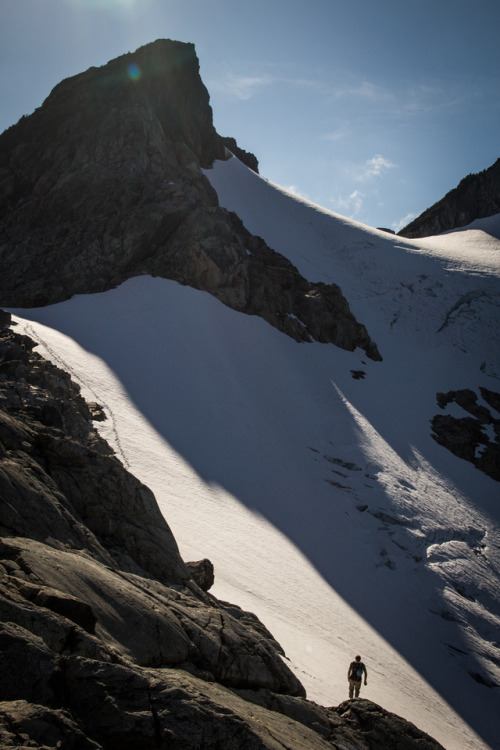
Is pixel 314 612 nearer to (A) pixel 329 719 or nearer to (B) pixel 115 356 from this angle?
(A) pixel 329 719

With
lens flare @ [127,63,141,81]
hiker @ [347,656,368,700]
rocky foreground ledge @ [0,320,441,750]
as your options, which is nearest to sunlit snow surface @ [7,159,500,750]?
hiker @ [347,656,368,700]

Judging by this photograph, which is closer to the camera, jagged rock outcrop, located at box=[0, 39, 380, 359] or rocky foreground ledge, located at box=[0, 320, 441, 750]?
rocky foreground ledge, located at box=[0, 320, 441, 750]

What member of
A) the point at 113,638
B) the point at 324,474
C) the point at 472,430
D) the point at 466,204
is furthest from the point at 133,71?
the point at 466,204

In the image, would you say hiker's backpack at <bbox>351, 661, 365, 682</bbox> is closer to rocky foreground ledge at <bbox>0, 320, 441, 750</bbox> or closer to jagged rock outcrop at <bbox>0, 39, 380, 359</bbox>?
rocky foreground ledge at <bbox>0, 320, 441, 750</bbox>

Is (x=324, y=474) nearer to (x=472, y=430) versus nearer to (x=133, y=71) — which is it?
(x=472, y=430)

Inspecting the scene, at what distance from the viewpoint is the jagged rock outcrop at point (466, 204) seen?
243 ft

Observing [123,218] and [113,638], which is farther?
[123,218]

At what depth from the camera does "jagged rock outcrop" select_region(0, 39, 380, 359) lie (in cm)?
3475

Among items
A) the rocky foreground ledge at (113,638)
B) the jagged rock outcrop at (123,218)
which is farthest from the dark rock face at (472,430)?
the rocky foreground ledge at (113,638)

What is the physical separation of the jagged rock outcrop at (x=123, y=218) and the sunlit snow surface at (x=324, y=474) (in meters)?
2.22

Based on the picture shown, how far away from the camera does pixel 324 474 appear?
24.4 meters

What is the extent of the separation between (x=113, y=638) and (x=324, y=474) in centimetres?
1954

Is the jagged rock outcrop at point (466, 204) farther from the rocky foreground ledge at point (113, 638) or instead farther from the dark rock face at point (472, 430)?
the rocky foreground ledge at point (113, 638)

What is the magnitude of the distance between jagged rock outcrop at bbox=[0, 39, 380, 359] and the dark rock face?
710 cm
